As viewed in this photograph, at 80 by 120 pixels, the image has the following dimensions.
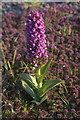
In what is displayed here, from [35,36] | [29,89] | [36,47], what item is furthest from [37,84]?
[35,36]

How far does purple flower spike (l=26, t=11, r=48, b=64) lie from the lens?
3.10 m

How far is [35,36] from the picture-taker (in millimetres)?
3162

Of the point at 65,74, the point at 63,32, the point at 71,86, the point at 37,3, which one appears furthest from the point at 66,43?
the point at 37,3

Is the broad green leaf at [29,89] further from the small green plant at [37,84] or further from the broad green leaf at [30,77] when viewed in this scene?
the broad green leaf at [30,77]

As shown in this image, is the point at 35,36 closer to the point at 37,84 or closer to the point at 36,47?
the point at 36,47

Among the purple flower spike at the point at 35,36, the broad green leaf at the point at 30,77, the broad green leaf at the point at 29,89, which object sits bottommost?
the broad green leaf at the point at 29,89

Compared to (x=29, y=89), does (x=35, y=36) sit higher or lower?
higher

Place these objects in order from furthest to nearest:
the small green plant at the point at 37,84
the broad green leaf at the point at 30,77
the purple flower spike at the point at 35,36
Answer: the broad green leaf at the point at 30,77 < the small green plant at the point at 37,84 < the purple flower spike at the point at 35,36

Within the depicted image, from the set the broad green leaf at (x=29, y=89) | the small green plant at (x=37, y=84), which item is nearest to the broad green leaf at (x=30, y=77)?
the small green plant at (x=37, y=84)

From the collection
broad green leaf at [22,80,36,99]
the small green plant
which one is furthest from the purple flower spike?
broad green leaf at [22,80,36,99]

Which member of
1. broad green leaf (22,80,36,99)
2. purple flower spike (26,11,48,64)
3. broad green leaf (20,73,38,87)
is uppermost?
purple flower spike (26,11,48,64)

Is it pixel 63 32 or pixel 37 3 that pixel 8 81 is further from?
pixel 37 3

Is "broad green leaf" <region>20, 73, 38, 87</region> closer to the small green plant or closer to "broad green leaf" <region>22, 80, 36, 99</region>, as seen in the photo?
the small green plant

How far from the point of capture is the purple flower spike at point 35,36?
310 centimetres
